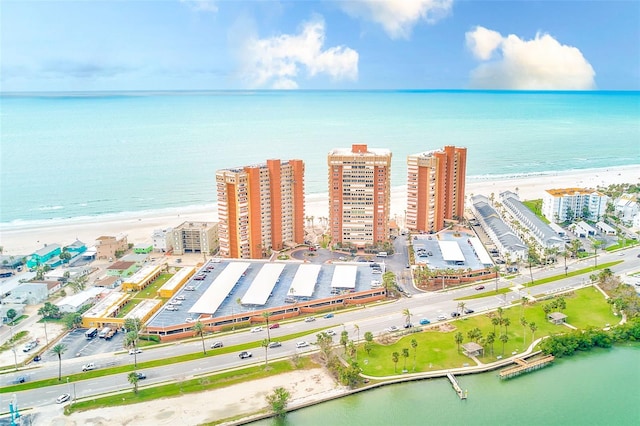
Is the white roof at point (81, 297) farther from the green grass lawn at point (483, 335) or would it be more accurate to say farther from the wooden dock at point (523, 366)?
the wooden dock at point (523, 366)

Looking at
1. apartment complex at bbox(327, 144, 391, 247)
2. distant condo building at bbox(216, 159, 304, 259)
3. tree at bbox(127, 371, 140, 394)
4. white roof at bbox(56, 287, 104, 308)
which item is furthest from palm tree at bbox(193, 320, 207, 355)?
apartment complex at bbox(327, 144, 391, 247)

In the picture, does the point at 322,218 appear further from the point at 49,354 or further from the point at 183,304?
the point at 49,354

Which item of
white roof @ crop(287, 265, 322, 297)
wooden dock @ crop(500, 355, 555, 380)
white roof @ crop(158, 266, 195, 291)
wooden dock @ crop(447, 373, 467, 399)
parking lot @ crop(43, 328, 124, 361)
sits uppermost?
white roof @ crop(287, 265, 322, 297)

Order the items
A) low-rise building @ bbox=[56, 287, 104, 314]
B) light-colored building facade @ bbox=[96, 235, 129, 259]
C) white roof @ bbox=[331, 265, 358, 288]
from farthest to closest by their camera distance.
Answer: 1. light-colored building facade @ bbox=[96, 235, 129, 259]
2. white roof @ bbox=[331, 265, 358, 288]
3. low-rise building @ bbox=[56, 287, 104, 314]

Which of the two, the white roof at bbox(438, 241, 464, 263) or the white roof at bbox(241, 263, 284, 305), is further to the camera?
the white roof at bbox(438, 241, 464, 263)

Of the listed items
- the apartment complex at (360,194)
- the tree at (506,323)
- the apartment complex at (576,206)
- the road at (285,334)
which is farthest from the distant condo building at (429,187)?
the tree at (506,323)

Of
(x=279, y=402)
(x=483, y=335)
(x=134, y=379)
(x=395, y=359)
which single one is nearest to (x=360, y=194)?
(x=483, y=335)

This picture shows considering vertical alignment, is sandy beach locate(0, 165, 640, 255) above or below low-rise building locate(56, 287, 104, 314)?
above

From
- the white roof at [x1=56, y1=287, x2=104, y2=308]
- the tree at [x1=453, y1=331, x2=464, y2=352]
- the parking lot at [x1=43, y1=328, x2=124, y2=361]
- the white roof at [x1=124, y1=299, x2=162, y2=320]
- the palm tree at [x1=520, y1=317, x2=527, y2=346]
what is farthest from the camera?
the white roof at [x1=56, y1=287, x2=104, y2=308]

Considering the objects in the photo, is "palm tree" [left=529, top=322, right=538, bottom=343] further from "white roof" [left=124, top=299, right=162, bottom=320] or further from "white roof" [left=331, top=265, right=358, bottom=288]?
"white roof" [left=124, top=299, right=162, bottom=320]
